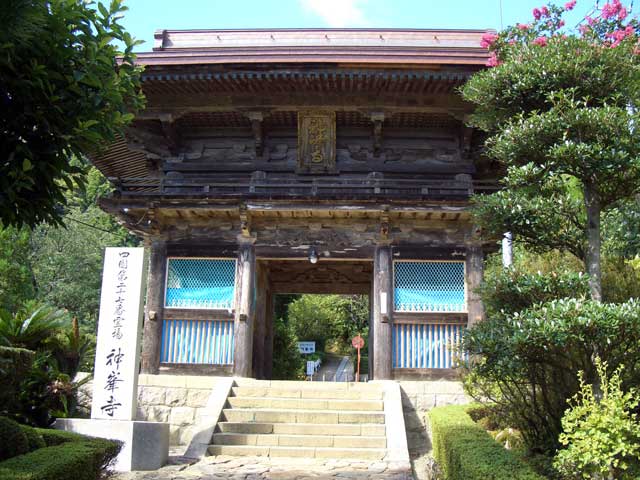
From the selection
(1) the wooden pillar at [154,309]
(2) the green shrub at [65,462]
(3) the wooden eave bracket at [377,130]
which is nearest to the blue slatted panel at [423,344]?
(3) the wooden eave bracket at [377,130]

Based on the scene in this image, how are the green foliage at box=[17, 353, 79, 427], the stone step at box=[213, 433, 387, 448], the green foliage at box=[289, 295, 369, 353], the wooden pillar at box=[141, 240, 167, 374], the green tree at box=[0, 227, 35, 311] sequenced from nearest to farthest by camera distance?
the stone step at box=[213, 433, 387, 448]
the green foliage at box=[17, 353, 79, 427]
the wooden pillar at box=[141, 240, 167, 374]
the green tree at box=[0, 227, 35, 311]
the green foliage at box=[289, 295, 369, 353]

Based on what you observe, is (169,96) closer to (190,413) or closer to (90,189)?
(190,413)

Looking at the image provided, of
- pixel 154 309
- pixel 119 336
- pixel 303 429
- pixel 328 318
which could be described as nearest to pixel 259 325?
pixel 154 309

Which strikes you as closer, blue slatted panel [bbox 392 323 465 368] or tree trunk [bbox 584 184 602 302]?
tree trunk [bbox 584 184 602 302]

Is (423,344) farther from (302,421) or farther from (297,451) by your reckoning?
(297,451)

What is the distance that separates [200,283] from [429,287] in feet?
15.6

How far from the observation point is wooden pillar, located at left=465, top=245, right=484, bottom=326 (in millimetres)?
11672

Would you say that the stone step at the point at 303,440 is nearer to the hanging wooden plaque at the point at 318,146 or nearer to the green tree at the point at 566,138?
the green tree at the point at 566,138

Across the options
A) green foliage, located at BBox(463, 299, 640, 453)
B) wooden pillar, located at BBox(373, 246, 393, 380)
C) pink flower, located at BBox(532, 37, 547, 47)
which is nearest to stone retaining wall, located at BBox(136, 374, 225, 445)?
wooden pillar, located at BBox(373, 246, 393, 380)

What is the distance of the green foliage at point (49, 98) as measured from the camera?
4688 millimetres

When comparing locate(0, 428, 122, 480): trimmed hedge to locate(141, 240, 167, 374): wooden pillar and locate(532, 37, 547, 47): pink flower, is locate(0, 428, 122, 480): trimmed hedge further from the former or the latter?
locate(532, 37, 547, 47): pink flower

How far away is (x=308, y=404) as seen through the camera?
10070 mm

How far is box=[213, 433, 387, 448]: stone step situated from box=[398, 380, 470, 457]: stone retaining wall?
5.42 feet

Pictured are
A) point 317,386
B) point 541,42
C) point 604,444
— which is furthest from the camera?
point 317,386
